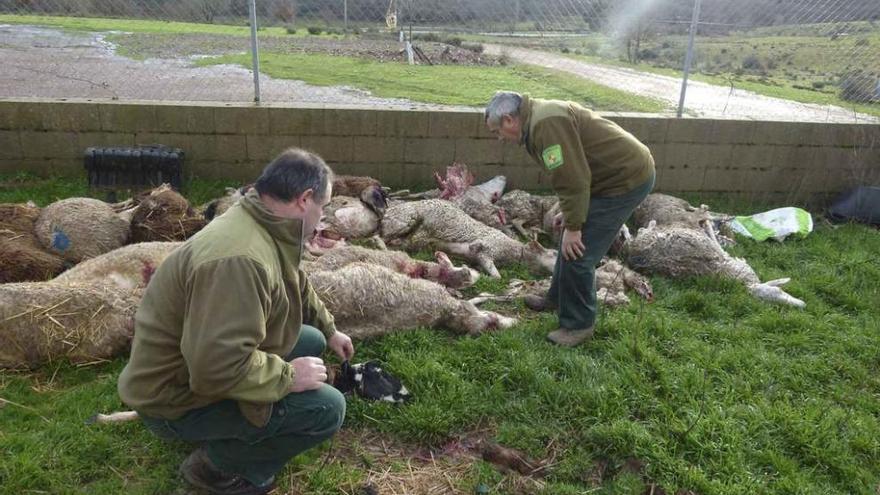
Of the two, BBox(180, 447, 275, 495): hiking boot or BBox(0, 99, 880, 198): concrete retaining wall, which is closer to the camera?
BBox(180, 447, 275, 495): hiking boot

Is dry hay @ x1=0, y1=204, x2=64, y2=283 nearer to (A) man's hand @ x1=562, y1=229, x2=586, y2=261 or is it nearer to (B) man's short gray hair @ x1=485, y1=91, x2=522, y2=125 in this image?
(B) man's short gray hair @ x1=485, y1=91, x2=522, y2=125

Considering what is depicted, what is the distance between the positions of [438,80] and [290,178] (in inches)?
495

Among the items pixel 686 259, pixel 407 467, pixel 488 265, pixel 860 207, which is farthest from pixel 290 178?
pixel 860 207

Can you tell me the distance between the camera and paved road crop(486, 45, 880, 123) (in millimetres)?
10445

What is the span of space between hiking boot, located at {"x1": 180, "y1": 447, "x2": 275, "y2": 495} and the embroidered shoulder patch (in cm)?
258

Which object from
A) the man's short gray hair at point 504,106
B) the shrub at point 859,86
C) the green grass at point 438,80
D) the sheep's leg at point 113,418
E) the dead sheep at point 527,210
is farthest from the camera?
the green grass at point 438,80

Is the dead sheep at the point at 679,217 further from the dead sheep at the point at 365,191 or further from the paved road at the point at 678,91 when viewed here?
the dead sheep at the point at 365,191

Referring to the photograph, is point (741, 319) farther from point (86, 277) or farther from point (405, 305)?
point (86, 277)

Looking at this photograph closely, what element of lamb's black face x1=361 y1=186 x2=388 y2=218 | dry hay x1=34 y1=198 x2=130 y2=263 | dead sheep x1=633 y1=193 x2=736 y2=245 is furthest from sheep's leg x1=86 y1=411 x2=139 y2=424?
dead sheep x1=633 y1=193 x2=736 y2=245

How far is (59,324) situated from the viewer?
4.12 m

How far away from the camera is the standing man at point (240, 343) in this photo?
238 cm

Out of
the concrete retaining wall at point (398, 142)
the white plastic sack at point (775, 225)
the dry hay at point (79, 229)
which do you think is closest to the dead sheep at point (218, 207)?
the dry hay at point (79, 229)

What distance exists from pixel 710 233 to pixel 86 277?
233 inches

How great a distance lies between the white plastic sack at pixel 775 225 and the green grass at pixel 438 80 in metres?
2.49
